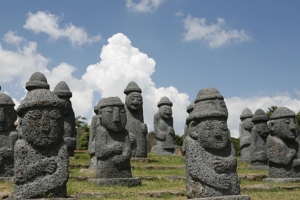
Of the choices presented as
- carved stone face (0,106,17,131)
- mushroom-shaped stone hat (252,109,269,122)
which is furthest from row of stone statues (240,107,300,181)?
carved stone face (0,106,17,131)

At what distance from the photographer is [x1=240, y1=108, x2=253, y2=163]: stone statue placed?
19.4 meters

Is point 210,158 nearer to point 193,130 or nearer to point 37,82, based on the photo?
point 193,130

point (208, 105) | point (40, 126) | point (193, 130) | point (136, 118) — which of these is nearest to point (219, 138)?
point (193, 130)

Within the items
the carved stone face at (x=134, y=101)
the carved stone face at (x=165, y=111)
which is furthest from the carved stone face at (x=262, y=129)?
the carved stone face at (x=165, y=111)

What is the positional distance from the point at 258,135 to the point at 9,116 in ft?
32.1

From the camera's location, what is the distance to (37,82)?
16.2 meters

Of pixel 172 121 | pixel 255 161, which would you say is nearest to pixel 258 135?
pixel 255 161

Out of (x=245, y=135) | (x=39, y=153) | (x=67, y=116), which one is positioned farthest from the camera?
(x=245, y=135)

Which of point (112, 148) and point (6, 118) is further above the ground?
point (6, 118)

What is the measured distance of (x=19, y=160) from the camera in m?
7.57

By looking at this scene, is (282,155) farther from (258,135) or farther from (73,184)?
(73,184)

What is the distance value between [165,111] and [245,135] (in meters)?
5.04

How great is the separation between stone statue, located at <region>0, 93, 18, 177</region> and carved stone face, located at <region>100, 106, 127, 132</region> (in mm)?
2737

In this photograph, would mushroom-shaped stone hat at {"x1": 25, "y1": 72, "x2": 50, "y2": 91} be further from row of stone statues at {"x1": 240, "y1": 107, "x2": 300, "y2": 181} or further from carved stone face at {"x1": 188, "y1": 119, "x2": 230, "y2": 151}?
carved stone face at {"x1": 188, "y1": 119, "x2": 230, "y2": 151}
